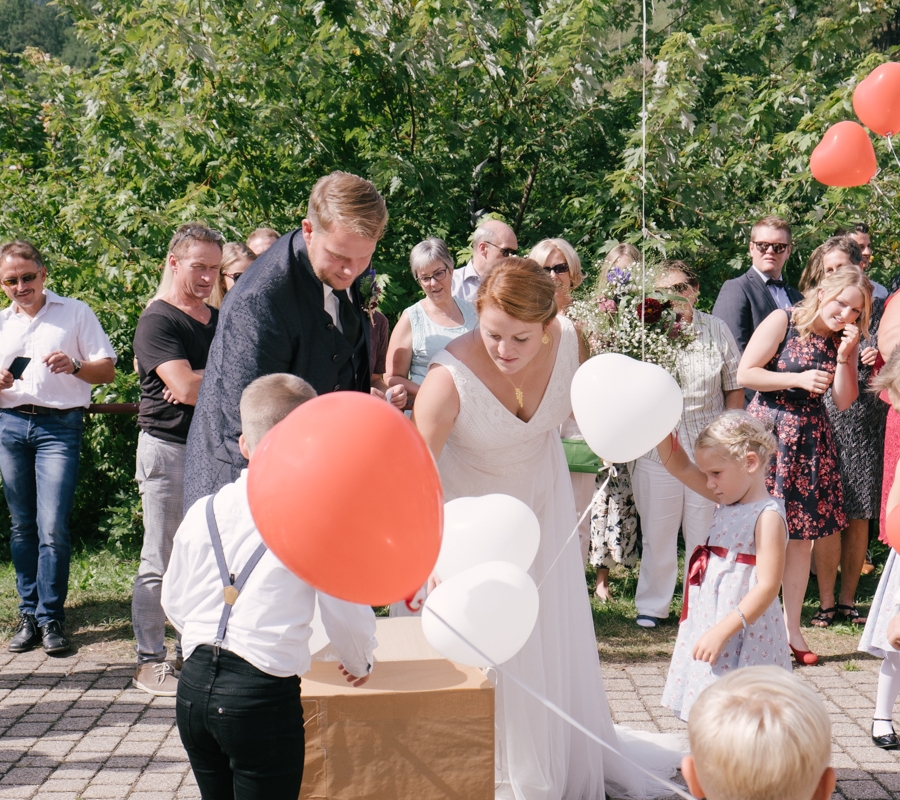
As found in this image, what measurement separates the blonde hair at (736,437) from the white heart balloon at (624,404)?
0.28 m

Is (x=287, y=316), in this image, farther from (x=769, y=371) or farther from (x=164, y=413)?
(x=769, y=371)

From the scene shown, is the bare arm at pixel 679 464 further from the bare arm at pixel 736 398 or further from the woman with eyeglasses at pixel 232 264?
the woman with eyeglasses at pixel 232 264

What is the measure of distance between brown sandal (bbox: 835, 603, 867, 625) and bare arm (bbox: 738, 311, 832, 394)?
144 centimetres

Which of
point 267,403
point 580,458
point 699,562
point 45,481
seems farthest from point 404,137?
point 267,403

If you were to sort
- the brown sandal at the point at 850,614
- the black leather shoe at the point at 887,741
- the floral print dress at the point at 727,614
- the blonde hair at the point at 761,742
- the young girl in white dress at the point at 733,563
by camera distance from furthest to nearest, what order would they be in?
1. the brown sandal at the point at 850,614
2. the black leather shoe at the point at 887,741
3. the floral print dress at the point at 727,614
4. the young girl in white dress at the point at 733,563
5. the blonde hair at the point at 761,742

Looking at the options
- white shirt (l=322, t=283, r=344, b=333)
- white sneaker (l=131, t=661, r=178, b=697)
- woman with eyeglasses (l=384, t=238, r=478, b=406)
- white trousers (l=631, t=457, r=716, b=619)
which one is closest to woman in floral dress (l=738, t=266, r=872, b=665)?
white trousers (l=631, t=457, r=716, b=619)

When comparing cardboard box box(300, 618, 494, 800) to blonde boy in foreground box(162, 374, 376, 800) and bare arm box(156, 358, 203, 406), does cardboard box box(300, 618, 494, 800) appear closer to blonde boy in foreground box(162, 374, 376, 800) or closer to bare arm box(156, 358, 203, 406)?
blonde boy in foreground box(162, 374, 376, 800)

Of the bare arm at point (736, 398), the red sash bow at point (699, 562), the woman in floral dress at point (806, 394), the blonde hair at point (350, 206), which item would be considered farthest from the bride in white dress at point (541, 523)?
the bare arm at point (736, 398)

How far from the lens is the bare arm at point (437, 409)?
11.5 feet

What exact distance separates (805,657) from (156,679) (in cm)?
332

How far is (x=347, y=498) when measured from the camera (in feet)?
6.86

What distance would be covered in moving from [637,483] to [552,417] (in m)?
2.43

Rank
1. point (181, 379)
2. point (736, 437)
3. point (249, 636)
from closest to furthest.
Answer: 1. point (249, 636)
2. point (736, 437)
3. point (181, 379)

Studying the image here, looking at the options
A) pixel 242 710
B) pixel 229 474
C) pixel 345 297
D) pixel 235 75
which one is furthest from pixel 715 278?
pixel 242 710
